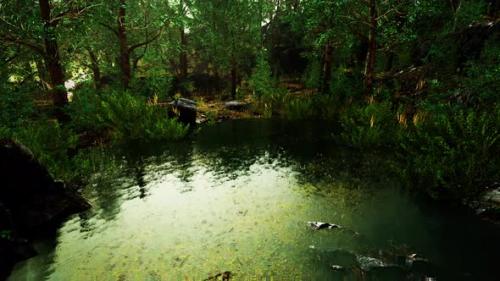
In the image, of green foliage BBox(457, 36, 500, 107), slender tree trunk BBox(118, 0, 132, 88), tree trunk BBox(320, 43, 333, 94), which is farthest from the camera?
tree trunk BBox(320, 43, 333, 94)

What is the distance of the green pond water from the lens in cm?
468

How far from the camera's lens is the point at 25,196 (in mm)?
6016

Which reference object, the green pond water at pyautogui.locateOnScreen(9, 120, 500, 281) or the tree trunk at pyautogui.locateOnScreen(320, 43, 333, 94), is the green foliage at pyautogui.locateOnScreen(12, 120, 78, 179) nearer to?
the green pond water at pyautogui.locateOnScreen(9, 120, 500, 281)

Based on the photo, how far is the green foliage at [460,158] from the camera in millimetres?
6156

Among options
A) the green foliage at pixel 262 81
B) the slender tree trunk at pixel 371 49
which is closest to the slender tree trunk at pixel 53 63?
the slender tree trunk at pixel 371 49

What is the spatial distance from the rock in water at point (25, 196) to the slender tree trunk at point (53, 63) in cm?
507

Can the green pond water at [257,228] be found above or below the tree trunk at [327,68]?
below

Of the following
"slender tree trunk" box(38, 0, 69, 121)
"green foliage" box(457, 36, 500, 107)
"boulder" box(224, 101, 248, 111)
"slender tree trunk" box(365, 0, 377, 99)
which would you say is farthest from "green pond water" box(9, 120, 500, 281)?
"boulder" box(224, 101, 248, 111)

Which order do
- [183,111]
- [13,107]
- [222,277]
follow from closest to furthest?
[222,277] → [13,107] → [183,111]

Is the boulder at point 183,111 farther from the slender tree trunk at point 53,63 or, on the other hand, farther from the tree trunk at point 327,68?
the tree trunk at point 327,68

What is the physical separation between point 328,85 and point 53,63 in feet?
41.1

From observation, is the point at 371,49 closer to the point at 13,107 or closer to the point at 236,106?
the point at 236,106

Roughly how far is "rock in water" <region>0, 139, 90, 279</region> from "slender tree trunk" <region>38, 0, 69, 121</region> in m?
5.07

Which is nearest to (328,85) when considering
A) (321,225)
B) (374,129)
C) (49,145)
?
(374,129)
